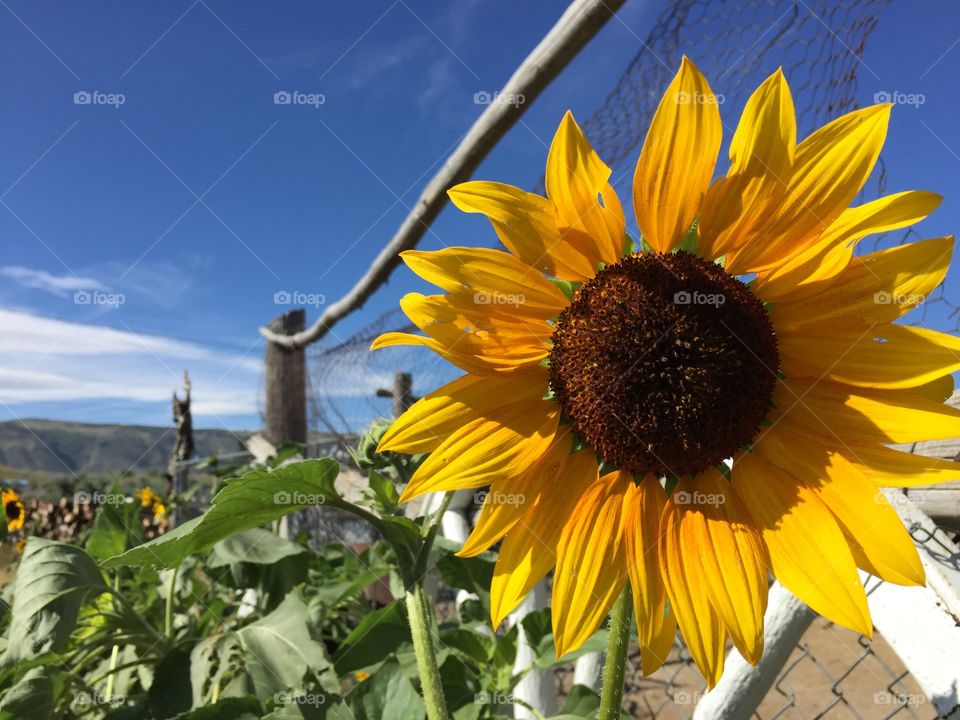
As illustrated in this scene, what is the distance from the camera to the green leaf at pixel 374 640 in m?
1.00

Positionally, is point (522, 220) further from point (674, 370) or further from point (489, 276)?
point (674, 370)

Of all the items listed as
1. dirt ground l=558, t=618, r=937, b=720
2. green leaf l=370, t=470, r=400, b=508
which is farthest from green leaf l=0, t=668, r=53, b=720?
dirt ground l=558, t=618, r=937, b=720

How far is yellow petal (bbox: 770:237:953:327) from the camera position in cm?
64

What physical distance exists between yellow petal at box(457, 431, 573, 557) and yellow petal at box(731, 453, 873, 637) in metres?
0.19

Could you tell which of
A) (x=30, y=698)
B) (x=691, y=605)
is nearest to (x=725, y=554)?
(x=691, y=605)

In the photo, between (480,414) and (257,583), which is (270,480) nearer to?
(480,414)

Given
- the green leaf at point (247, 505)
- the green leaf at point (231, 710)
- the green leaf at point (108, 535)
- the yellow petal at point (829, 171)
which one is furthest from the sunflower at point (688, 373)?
the green leaf at point (108, 535)

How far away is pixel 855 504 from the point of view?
0.63 m

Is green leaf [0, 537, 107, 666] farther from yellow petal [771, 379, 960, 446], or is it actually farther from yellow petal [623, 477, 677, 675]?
yellow petal [771, 379, 960, 446]

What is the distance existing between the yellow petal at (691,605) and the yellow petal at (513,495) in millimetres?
128

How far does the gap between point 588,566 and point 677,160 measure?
42 cm

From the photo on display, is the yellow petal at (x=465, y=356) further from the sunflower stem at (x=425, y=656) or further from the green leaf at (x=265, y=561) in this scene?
the green leaf at (x=265, y=561)

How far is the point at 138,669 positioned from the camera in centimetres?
138

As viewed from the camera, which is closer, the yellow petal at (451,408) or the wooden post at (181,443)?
the yellow petal at (451,408)
